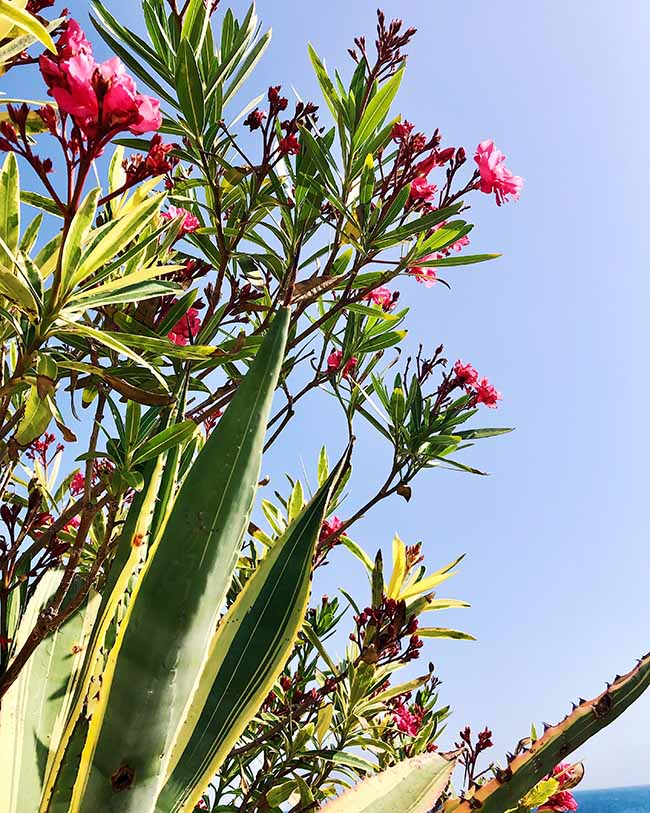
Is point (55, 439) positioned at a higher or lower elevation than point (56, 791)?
higher

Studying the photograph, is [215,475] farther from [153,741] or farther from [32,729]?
[32,729]

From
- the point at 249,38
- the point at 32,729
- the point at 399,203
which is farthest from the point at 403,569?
the point at 249,38

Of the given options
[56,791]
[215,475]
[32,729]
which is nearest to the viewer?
[215,475]

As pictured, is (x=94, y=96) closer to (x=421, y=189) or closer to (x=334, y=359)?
(x=421, y=189)

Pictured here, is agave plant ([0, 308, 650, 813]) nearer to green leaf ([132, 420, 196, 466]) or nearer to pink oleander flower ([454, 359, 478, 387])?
green leaf ([132, 420, 196, 466])

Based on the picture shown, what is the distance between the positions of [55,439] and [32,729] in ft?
4.47

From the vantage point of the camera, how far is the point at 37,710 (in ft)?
2.45

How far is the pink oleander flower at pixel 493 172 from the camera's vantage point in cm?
153

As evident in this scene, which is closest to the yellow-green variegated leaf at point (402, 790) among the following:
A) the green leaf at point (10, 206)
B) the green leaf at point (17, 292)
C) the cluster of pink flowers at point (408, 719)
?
the green leaf at point (17, 292)

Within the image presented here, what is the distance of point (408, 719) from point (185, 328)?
1680 mm

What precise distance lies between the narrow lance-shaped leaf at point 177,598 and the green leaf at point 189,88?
987 mm

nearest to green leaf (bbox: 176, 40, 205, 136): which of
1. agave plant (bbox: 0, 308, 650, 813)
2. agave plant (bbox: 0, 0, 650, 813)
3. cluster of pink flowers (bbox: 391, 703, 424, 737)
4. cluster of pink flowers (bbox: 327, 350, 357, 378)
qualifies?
agave plant (bbox: 0, 0, 650, 813)

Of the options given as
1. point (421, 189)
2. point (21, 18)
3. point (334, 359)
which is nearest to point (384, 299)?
point (334, 359)

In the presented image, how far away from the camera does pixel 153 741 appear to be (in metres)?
0.52
